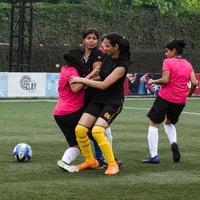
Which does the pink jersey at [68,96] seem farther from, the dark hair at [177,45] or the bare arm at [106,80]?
the dark hair at [177,45]

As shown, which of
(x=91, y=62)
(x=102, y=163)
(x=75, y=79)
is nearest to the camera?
(x=75, y=79)

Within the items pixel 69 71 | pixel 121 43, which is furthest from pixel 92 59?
pixel 121 43

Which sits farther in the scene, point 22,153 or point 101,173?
point 22,153

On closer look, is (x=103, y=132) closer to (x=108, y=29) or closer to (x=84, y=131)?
(x=84, y=131)

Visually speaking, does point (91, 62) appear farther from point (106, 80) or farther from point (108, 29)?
point (108, 29)

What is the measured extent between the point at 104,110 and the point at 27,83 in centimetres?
2079

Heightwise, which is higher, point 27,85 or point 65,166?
point 65,166

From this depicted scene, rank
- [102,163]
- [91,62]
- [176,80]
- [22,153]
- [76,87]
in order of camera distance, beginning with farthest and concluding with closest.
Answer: [176,80] → [22,153] → [102,163] → [91,62] → [76,87]

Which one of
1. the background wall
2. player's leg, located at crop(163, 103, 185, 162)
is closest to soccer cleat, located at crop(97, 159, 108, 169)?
player's leg, located at crop(163, 103, 185, 162)

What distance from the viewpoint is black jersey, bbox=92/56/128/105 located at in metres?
10.3

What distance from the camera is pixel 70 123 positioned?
1055 centimetres

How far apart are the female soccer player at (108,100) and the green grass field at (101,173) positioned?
1.38ft

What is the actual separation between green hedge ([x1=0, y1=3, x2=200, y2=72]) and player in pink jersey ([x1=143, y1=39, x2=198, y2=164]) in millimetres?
28405

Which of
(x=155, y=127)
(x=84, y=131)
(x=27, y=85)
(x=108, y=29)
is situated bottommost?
(x=27, y=85)
